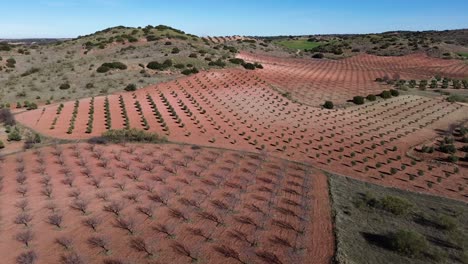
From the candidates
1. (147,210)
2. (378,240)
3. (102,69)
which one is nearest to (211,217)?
(147,210)

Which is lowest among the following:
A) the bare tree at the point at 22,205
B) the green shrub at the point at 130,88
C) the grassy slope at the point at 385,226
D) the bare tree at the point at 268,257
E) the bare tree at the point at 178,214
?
the grassy slope at the point at 385,226

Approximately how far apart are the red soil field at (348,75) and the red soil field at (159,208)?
28.2 metres

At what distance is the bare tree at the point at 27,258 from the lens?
1295 cm

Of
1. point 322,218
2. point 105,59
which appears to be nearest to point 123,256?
point 322,218

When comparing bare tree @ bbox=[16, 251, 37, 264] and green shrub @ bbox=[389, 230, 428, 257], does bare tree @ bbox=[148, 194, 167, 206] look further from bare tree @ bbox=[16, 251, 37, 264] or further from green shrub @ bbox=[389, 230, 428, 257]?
green shrub @ bbox=[389, 230, 428, 257]

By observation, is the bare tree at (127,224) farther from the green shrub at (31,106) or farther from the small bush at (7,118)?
the green shrub at (31,106)

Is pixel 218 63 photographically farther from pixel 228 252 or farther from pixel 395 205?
pixel 228 252

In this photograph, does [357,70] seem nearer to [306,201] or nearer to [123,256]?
[306,201]

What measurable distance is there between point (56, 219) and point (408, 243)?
600 inches

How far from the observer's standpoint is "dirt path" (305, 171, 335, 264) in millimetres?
14172

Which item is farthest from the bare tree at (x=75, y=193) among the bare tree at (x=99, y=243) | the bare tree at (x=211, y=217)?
the bare tree at (x=211, y=217)

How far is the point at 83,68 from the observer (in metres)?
58.1

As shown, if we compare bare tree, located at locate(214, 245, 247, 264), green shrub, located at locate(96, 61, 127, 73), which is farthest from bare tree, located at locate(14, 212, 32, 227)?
green shrub, located at locate(96, 61, 127, 73)

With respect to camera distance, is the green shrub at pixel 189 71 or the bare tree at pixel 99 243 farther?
the green shrub at pixel 189 71
